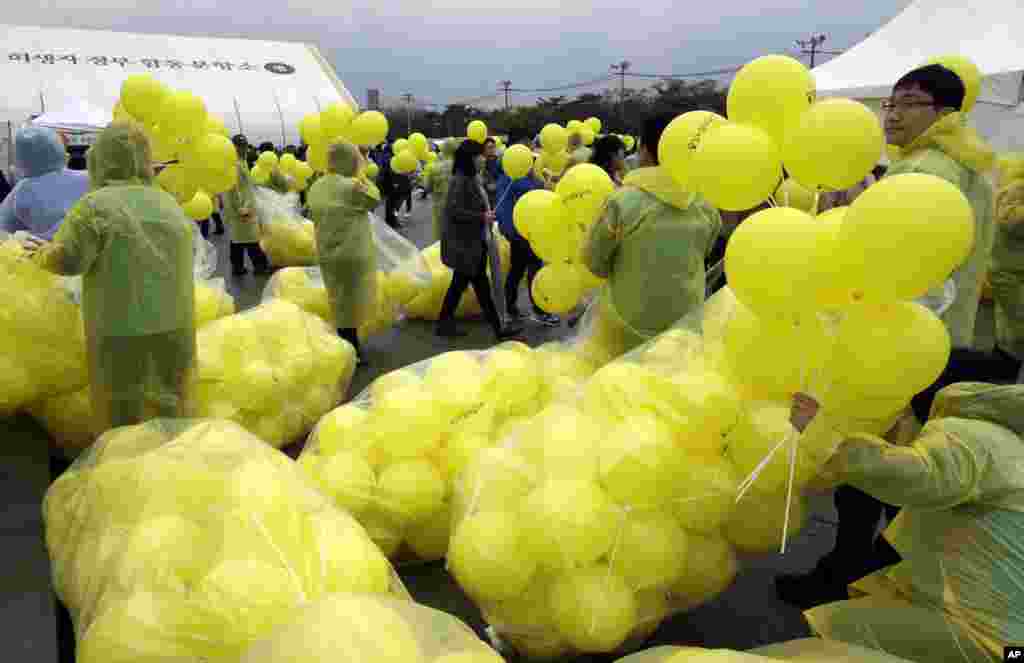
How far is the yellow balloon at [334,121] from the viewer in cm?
539

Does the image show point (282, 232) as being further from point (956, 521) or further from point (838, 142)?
point (956, 521)

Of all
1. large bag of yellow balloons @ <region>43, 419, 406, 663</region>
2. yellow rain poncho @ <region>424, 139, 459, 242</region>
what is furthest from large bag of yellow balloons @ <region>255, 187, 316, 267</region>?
large bag of yellow balloons @ <region>43, 419, 406, 663</region>

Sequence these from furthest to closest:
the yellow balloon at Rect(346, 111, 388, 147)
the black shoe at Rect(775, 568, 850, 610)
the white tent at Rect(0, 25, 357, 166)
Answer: the white tent at Rect(0, 25, 357, 166) → the yellow balloon at Rect(346, 111, 388, 147) → the black shoe at Rect(775, 568, 850, 610)

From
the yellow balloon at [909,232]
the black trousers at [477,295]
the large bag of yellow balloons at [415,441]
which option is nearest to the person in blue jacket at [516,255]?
the black trousers at [477,295]

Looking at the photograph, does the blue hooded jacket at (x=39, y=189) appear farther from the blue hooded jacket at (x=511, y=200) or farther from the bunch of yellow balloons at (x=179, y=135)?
the blue hooded jacket at (x=511, y=200)

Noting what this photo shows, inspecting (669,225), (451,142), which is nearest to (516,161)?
(451,142)

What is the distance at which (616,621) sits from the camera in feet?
6.66

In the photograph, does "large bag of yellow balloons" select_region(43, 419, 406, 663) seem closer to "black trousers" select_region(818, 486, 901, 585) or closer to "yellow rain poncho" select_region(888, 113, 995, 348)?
"black trousers" select_region(818, 486, 901, 585)

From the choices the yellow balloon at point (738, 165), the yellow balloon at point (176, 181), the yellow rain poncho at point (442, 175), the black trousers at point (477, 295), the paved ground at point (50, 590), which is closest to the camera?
the yellow balloon at point (738, 165)

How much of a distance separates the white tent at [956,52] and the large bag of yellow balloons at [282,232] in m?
6.36

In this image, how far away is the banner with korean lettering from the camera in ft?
52.7

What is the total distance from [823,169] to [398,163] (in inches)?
328

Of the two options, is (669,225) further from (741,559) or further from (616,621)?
(616,621)

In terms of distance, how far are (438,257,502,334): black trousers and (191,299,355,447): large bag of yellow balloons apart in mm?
1800
